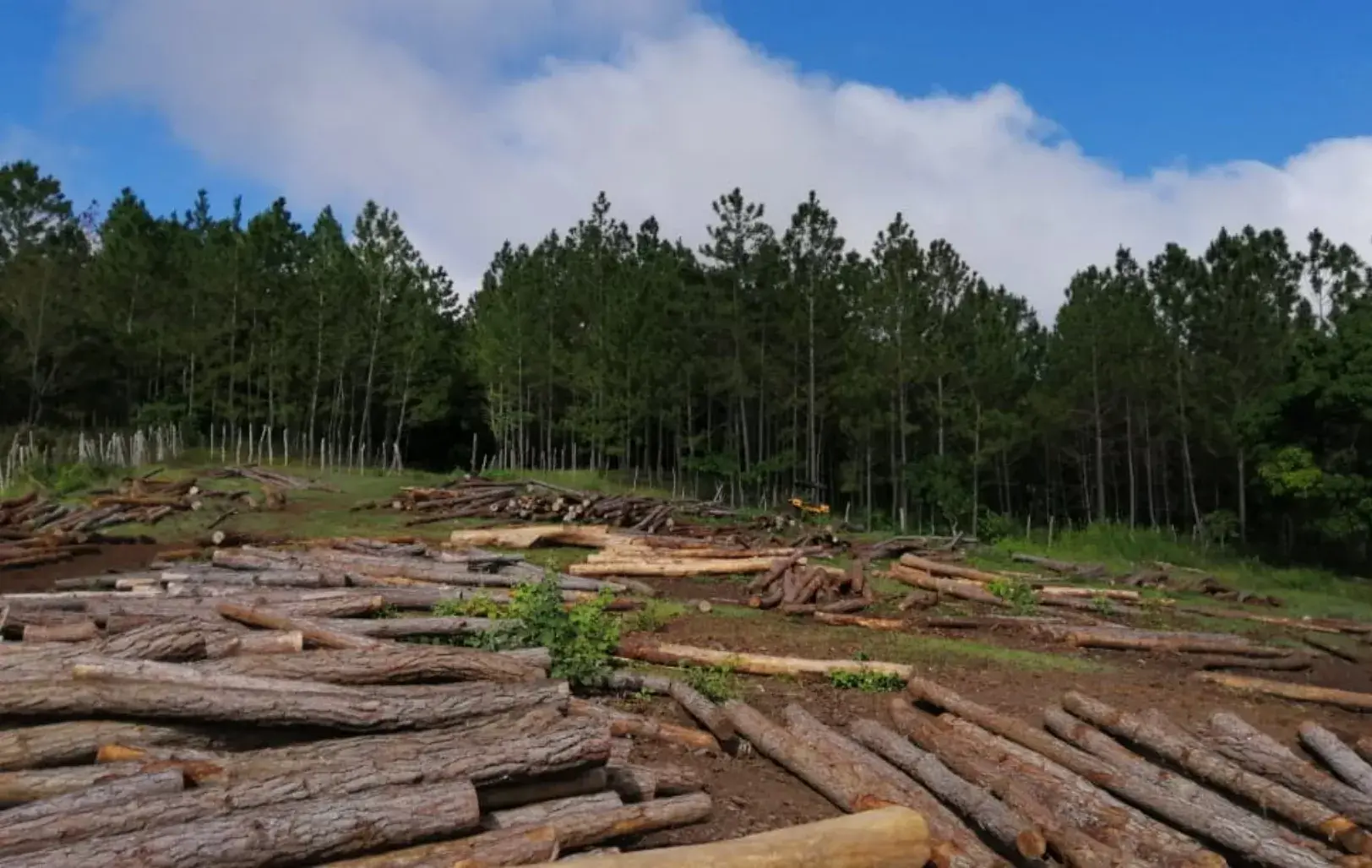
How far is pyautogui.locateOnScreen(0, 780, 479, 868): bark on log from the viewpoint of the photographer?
4266 millimetres

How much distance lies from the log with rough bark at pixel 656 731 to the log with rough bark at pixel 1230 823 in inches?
128

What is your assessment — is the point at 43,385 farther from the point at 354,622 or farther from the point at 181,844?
the point at 181,844

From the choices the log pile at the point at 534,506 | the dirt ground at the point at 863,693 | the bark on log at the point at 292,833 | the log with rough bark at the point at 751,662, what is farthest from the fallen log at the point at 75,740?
the log pile at the point at 534,506

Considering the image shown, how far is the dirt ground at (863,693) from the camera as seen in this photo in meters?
6.99

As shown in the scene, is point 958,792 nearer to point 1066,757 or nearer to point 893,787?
point 893,787

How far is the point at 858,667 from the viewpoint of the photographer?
34.6ft

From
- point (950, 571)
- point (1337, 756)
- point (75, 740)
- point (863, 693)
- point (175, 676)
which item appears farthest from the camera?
point (950, 571)

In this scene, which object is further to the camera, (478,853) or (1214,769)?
(1214,769)

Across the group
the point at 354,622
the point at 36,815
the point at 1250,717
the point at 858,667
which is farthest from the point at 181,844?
the point at 1250,717

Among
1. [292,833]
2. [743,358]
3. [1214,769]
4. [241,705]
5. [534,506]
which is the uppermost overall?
[743,358]

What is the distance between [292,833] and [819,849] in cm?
255

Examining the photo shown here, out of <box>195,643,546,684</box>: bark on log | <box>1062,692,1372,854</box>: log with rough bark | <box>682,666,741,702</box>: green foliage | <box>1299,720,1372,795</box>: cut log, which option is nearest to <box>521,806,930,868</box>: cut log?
<box>195,643,546,684</box>: bark on log

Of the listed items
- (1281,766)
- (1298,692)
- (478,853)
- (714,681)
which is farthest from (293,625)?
Answer: (1298,692)

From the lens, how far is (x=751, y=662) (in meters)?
10.7
